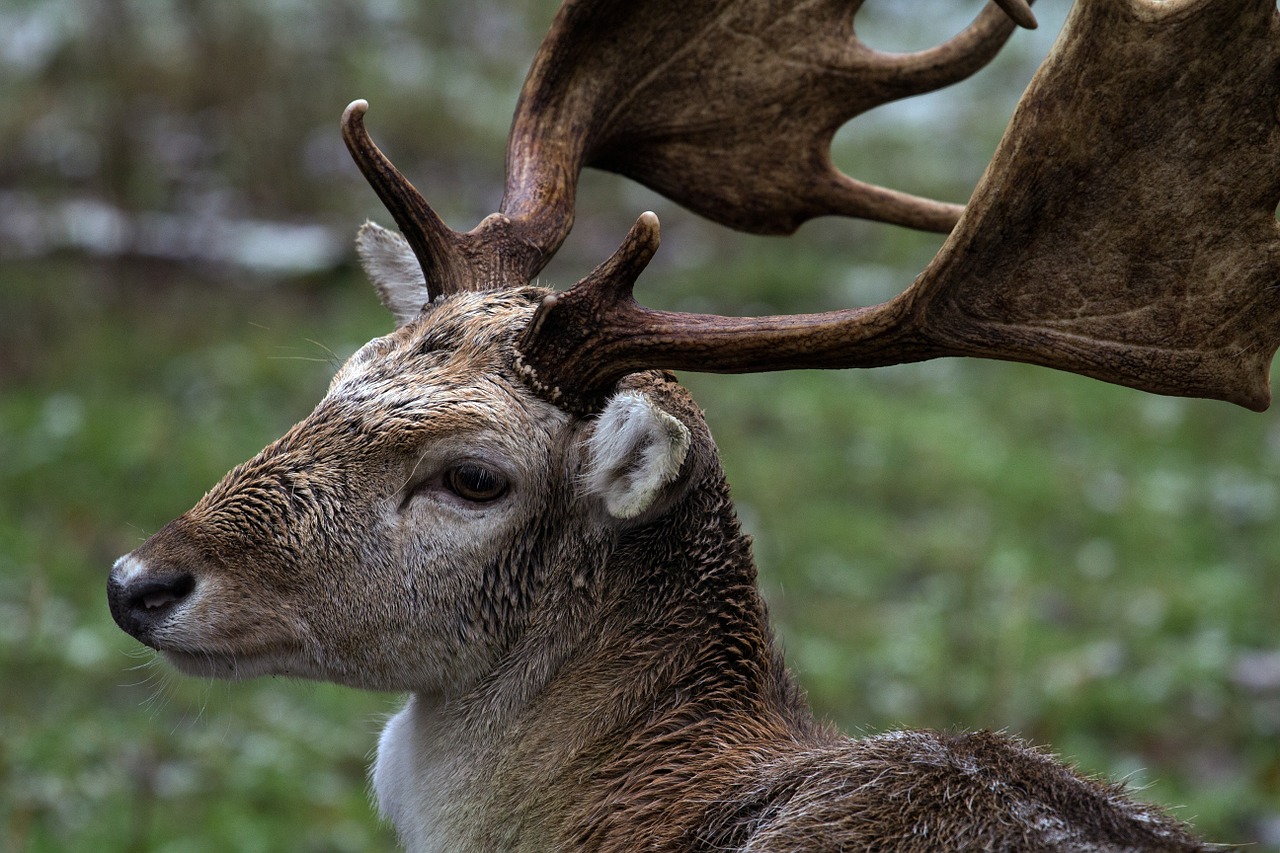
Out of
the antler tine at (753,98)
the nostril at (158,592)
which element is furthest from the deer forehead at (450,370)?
the antler tine at (753,98)

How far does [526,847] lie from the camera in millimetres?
3207

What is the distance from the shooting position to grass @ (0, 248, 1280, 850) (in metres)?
5.95

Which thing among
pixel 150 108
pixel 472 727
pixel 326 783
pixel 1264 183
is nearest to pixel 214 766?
pixel 326 783

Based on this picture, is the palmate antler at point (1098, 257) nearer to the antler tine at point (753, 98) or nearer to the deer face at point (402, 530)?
the deer face at point (402, 530)

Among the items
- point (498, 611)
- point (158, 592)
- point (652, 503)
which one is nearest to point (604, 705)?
point (498, 611)

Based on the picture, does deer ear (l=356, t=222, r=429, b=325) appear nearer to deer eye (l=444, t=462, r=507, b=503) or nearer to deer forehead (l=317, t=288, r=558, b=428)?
deer forehead (l=317, t=288, r=558, b=428)

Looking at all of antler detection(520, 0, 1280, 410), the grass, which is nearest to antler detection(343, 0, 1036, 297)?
antler detection(520, 0, 1280, 410)

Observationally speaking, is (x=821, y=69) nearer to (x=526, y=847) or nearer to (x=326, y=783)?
(x=526, y=847)

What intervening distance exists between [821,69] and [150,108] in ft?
30.2

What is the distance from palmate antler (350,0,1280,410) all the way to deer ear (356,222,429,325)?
721mm

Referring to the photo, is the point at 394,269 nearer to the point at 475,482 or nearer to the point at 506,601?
the point at 475,482

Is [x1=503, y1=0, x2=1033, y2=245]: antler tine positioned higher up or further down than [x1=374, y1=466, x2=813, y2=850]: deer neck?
higher up

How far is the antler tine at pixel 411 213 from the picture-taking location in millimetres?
3557

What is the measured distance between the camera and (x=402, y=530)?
3230 mm
